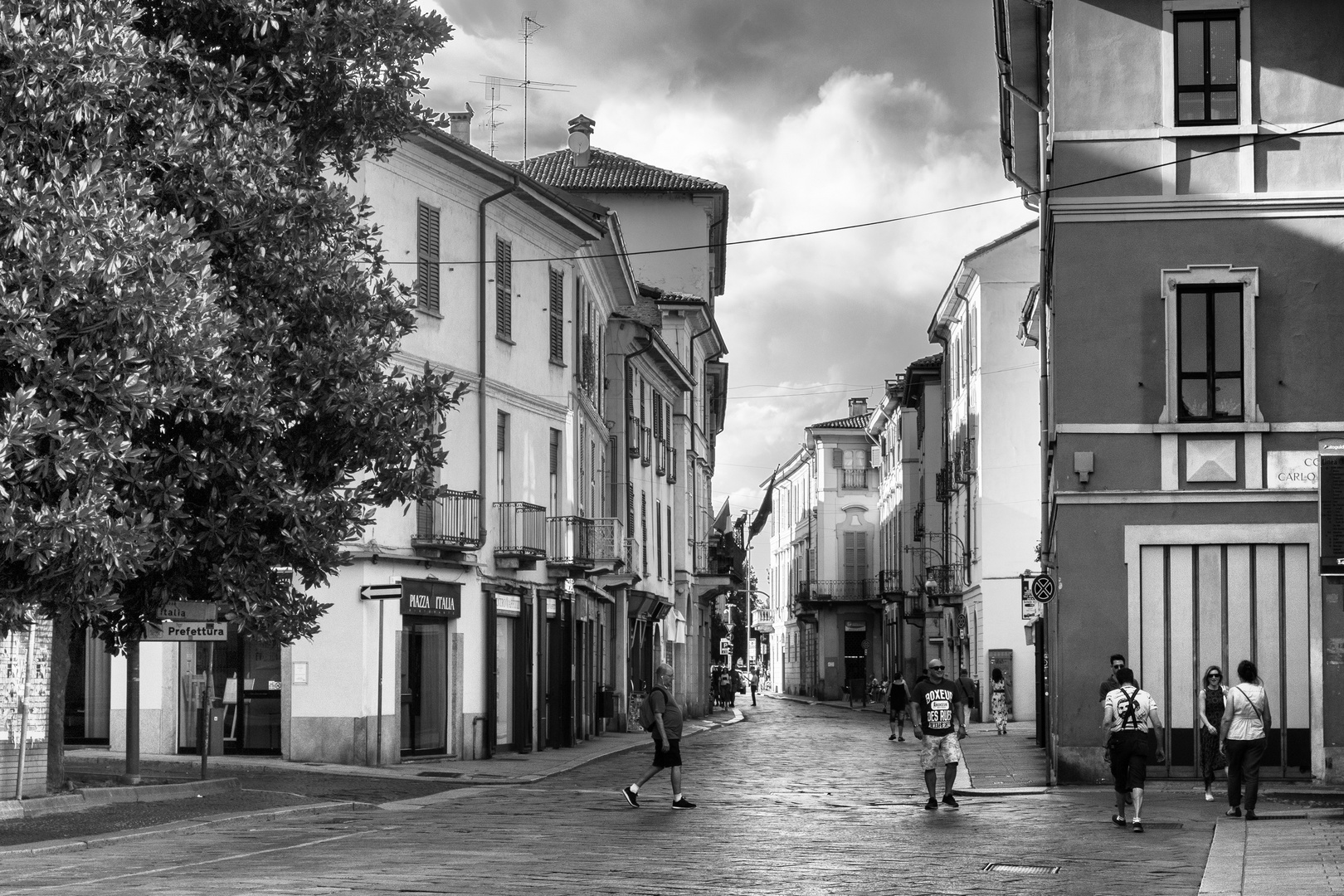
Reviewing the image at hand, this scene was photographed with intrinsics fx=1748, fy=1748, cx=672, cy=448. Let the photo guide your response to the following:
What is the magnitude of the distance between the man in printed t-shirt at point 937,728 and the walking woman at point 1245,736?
10.4ft

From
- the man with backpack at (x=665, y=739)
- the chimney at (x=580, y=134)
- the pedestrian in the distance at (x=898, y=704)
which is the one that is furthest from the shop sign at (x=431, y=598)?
the chimney at (x=580, y=134)

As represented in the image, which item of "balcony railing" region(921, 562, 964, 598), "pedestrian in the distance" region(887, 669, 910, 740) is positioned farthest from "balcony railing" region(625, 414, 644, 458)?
"balcony railing" region(921, 562, 964, 598)

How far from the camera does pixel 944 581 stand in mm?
58625

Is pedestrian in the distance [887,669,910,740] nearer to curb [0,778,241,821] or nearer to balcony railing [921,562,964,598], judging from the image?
balcony railing [921,562,964,598]

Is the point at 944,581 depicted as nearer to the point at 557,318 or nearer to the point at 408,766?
the point at 557,318

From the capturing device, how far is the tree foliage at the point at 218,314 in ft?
48.2

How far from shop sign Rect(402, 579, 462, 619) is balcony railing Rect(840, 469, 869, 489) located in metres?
66.1

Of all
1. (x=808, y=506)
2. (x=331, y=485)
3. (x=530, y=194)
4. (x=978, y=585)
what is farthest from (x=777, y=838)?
(x=808, y=506)

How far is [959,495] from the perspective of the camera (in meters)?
55.0

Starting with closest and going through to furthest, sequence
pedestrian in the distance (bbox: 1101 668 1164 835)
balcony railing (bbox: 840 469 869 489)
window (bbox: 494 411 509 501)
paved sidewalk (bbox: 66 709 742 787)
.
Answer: pedestrian in the distance (bbox: 1101 668 1164 835)
paved sidewalk (bbox: 66 709 742 787)
window (bbox: 494 411 509 501)
balcony railing (bbox: 840 469 869 489)

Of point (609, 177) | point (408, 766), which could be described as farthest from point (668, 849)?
point (609, 177)

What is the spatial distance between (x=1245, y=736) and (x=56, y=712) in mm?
12225

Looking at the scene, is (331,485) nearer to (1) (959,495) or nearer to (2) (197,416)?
(2) (197,416)

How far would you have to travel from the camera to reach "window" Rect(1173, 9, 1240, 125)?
2178 centimetres
